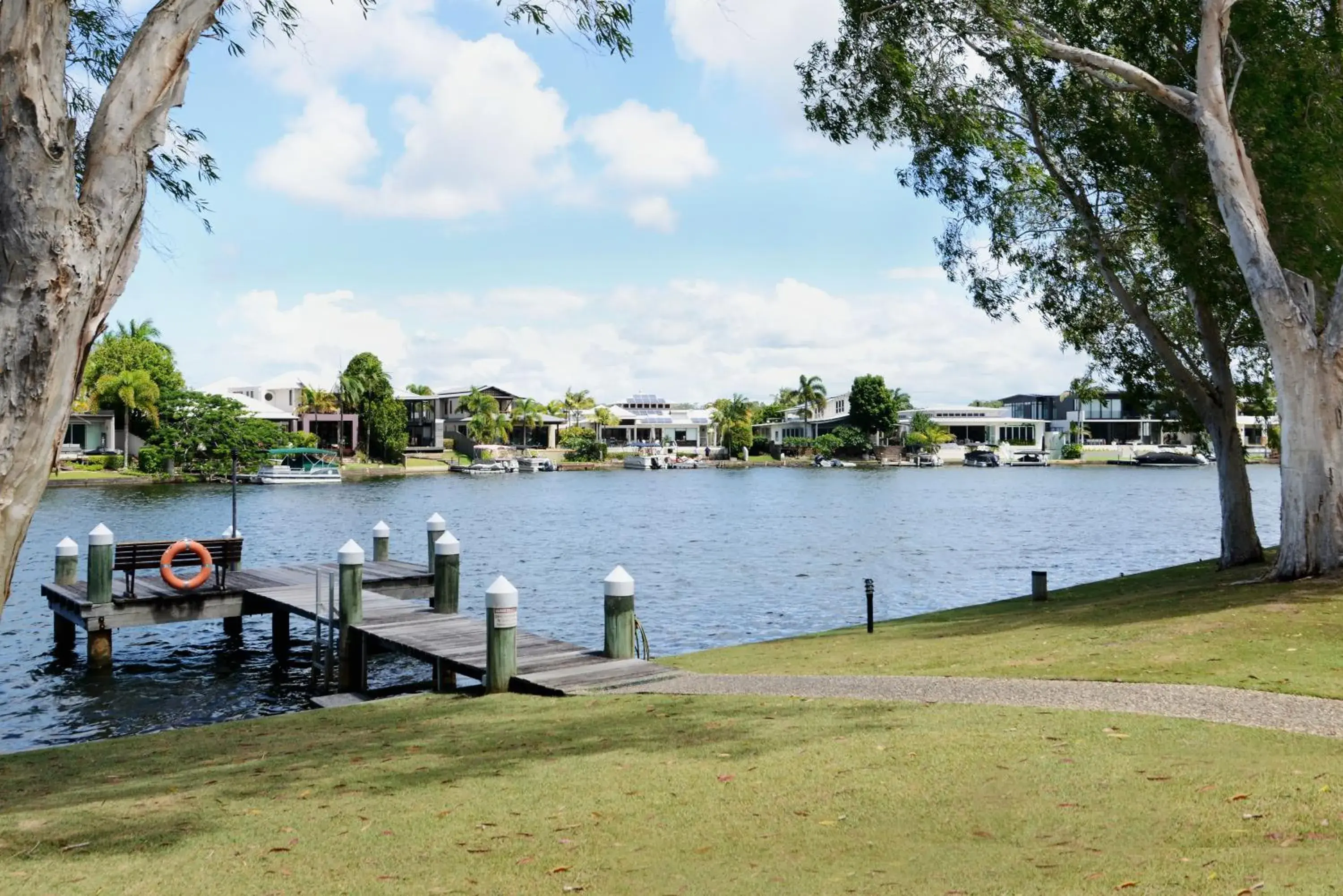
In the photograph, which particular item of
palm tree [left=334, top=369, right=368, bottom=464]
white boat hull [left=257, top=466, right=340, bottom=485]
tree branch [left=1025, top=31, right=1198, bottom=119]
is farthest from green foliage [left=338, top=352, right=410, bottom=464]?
tree branch [left=1025, top=31, right=1198, bottom=119]

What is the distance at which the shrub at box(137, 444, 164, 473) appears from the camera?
82.4 metres

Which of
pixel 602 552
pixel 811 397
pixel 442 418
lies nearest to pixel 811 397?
pixel 811 397

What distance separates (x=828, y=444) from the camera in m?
147

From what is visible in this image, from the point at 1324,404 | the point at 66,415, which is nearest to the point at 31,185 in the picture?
the point at 66,415

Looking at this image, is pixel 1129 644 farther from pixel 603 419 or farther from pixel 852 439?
pixel 852 439

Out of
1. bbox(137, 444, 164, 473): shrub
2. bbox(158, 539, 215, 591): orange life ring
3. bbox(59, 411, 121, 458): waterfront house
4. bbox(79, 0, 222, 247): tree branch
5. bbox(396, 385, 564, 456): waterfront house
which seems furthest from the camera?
bbox(396, 385, 564, 456): waterfront house

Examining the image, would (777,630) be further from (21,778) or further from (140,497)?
(140,497)

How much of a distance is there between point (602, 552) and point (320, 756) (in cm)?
3345

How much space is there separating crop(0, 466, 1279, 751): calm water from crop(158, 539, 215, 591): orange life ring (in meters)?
1.84

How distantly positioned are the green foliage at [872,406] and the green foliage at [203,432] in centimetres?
8267

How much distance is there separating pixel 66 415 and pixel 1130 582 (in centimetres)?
2077

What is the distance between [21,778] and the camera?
943cm

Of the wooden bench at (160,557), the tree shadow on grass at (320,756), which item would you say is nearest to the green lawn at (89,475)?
the wooden bench at (160,557)

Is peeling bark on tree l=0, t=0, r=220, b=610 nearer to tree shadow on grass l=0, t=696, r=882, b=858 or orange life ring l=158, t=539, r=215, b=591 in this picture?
tree shadow on grass l=0, t=696, r=882, b=858
